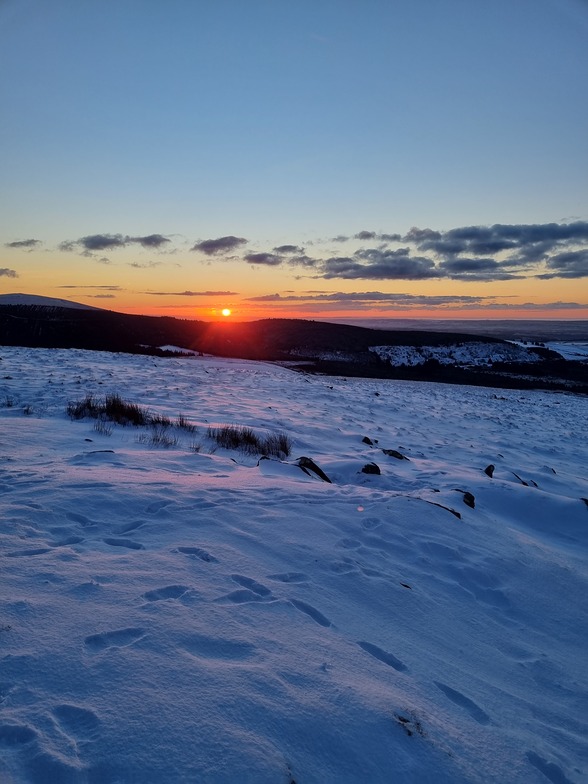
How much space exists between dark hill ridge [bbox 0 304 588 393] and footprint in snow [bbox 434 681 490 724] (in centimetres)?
2486

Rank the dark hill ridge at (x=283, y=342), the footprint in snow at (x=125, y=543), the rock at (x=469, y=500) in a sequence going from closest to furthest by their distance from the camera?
the footprint in snow at (x=125, y=543), the rock at (x=469, y=500), the dark hill ridge at (x=283, y=342)

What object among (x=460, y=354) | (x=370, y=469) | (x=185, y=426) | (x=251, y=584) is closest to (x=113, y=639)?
(x=251, y=584)

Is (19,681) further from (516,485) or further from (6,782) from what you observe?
(516,485)

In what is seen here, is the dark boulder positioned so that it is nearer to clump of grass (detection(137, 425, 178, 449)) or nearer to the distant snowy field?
the distant snowy field

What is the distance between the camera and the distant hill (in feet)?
98.2

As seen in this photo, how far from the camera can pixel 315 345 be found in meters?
39.9

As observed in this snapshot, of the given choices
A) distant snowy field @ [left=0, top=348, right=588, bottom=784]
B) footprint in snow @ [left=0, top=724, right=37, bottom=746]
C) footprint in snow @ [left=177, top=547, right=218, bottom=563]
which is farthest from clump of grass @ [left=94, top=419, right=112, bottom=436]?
footprint in snow @ [left=0, top=724, right=37, bottom=746]

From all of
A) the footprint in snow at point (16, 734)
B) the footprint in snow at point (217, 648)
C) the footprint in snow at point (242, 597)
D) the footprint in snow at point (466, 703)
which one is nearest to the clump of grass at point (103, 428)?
the footprint in snow at point (242, 597)

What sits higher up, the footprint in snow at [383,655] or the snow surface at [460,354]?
the snow surface at [460,354]

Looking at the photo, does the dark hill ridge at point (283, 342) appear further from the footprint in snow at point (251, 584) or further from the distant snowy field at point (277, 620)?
the footprint in snow at point (251, 584)

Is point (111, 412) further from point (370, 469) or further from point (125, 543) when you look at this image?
point (125, 543)

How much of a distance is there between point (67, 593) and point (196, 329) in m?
40.8

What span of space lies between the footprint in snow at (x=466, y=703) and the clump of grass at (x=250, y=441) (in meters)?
5.26

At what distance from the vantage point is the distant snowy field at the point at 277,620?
2.17 meters
